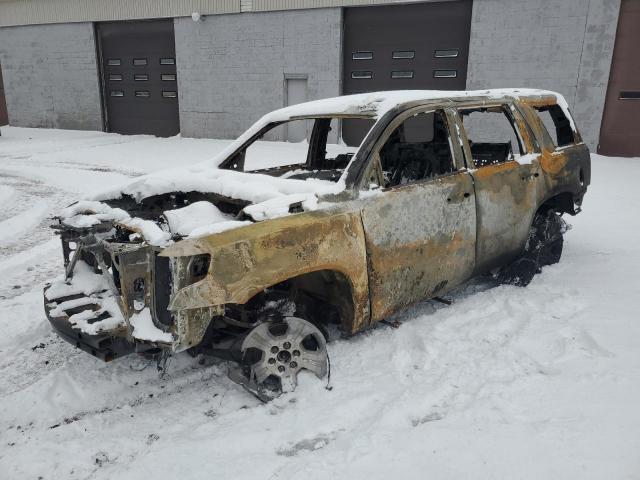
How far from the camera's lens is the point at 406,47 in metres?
13.5

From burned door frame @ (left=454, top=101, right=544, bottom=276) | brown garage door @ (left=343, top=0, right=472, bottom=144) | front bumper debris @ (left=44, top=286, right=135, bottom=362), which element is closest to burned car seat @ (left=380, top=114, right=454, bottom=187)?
burned door frame @ (left=454, top=101, right=544, bottom=276)

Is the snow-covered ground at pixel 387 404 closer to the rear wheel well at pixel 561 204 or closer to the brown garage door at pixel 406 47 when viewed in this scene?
the rear wheel well at pixel 561 204

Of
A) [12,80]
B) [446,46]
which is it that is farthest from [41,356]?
[12,80]

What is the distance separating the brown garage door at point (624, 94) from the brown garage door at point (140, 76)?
12942mm

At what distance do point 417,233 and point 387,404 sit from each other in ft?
3.89

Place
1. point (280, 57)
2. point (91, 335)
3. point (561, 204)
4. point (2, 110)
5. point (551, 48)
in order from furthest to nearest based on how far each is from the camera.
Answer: point (2, 110) < point (280, 57) < point (551, 48) < point (561, 204) < point (91, 335)

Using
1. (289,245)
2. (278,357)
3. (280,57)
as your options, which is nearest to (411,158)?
(289,245)

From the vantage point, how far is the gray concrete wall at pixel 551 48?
458 inches

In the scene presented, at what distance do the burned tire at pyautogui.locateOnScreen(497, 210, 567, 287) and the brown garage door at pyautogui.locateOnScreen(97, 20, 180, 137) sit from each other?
14.8 m

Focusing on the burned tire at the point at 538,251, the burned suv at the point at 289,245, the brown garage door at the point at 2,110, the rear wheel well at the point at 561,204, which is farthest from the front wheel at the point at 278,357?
the brown garage door at the point at 2,110

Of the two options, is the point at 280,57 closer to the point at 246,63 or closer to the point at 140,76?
the point at 246,63

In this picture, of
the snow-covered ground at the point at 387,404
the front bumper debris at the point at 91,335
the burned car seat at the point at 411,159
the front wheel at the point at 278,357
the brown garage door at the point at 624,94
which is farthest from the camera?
the brown garage door at the point at 624,94

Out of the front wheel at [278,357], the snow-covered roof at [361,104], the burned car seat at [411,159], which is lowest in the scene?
the front wheel at [278,357]

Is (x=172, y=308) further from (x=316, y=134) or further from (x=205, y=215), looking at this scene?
(x=316, y=134)
